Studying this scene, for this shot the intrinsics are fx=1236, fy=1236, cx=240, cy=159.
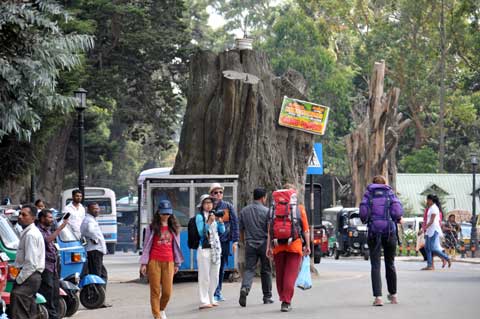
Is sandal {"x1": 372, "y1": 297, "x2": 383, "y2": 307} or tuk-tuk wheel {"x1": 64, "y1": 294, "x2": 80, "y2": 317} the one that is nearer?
sandal {"x1": 372, "y1": 297, "x2": 383, "y2": 307}

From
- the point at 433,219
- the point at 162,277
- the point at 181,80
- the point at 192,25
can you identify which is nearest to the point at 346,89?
the point at 192,25

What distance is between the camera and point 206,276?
18.1 metres

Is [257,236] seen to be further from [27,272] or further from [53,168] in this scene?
[53,168]

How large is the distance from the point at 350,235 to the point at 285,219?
29.1 metres

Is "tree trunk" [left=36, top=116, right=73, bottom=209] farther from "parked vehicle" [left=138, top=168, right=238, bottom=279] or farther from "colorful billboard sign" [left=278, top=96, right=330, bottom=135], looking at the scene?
"parked vehicle" [left=138, top=168, right=238, bottom=279]

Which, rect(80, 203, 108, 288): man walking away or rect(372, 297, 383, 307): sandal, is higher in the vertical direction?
rect(80, 203, 108, 288): man walking away

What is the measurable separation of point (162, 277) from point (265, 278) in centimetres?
214

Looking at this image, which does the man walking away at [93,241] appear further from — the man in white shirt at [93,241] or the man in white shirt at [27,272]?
the man in white shirt at [27,272]

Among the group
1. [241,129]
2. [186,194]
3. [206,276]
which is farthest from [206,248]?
[241,129]

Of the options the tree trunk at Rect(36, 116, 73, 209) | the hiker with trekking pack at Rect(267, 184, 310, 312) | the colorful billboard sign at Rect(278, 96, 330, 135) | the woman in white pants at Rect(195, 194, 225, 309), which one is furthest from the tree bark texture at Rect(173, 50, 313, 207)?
the tree trunk at Rect(36, 116, 73, 209)

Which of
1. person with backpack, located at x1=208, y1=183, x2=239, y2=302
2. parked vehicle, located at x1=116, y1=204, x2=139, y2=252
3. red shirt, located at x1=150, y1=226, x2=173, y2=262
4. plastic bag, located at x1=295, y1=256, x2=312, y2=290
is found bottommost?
plastic bag, located at x1=295, y1=256, x2=312, y2=290

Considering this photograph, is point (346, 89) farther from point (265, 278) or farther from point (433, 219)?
point (265, 278)

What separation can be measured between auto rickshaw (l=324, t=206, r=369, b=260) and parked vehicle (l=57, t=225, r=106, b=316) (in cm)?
2653

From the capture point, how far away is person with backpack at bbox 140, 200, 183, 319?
16375 mm
